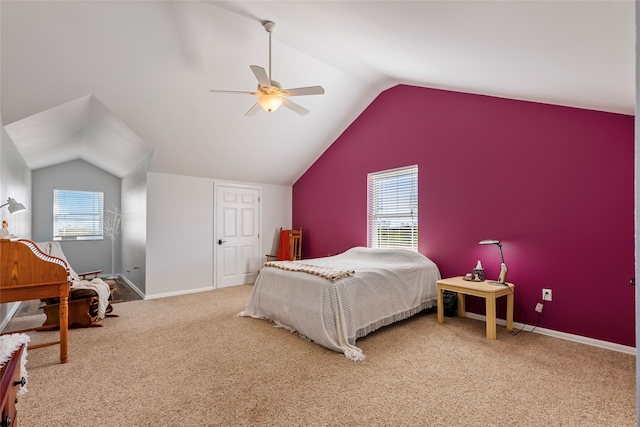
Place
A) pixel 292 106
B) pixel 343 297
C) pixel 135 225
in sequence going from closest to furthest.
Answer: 1. pixel 343 297
2. pixel 292 106
3. pixel 135 225

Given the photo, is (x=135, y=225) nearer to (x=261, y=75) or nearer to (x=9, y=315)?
(x=9, y=315)

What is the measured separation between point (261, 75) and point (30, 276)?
248 cm

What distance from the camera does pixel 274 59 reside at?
3.65 meters

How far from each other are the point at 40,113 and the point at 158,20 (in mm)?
1915

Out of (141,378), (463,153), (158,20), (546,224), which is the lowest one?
(141,378)

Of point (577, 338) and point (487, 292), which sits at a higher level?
point (487, 292)

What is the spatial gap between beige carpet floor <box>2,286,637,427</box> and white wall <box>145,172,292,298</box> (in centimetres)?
160

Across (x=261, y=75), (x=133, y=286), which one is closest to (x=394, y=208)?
(x=261, y=75)

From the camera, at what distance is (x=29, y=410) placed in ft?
6.16

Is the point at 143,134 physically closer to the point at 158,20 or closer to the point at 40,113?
the point at 40,113

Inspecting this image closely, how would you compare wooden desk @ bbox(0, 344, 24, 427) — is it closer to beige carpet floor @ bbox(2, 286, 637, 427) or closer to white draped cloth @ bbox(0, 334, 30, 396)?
white draped cloth @ bbox(0, 334, 30, 396)

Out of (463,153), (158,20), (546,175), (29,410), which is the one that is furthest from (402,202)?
(29,410)

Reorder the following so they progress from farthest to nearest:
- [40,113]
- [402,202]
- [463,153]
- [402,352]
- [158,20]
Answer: [402,202]
[463,153]
[40,113]
[158,20]
[402,352]

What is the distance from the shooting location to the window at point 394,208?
439 centimetres
